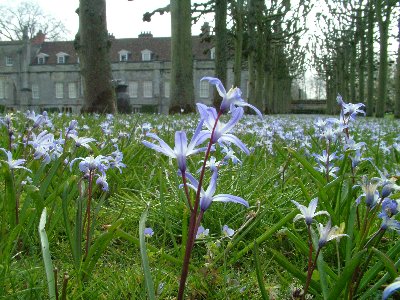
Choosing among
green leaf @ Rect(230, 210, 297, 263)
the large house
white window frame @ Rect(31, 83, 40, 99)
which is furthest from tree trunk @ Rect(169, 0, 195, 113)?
white window frame @ Rect(31, 83, 40, 99)

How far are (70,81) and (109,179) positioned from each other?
58179 mm

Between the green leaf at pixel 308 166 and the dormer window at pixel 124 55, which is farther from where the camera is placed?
the dormer window at pixel 124 55

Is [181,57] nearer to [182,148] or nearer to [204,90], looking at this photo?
[182,148]

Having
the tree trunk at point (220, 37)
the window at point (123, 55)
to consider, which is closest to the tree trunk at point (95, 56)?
the tree trunk at point (220, 37)

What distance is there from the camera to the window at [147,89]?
56031 mm

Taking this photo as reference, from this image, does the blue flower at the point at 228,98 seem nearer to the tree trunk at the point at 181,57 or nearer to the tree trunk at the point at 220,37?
the tree trunk at the point at 181,57

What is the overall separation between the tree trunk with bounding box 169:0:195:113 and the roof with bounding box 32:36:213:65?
40.7 metres

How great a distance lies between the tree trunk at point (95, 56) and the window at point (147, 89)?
4522 cm

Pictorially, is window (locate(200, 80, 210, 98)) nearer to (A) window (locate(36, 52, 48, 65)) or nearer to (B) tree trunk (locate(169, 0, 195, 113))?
(A) window (locate(36, 52, 48, 65))

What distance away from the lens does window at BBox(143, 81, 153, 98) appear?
184 feet

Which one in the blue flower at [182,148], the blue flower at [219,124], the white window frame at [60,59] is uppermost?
the white window frame at [60,59]

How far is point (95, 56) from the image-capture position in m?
10.8

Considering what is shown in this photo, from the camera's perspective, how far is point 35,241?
1.75 m

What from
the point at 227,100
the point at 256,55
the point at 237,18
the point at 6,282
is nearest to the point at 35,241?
the point at 6,282
